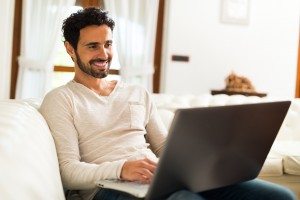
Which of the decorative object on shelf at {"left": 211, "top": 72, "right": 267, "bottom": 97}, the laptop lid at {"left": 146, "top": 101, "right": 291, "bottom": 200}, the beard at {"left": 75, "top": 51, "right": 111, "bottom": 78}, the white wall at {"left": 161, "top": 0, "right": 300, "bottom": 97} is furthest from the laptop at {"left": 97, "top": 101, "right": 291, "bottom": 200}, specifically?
the white wall at {"left": 161, "top": 0, "right": 300, "bottom": 97}

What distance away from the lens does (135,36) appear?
4.54 metres

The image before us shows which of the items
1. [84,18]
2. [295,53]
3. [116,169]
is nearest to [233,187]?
[116,169]

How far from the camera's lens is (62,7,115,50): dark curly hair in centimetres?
157

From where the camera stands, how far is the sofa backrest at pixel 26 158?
818 mm

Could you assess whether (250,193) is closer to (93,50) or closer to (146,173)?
(146,173)

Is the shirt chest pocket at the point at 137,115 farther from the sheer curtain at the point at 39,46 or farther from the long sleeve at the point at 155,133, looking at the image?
the sheer curtain at the point at 39,46

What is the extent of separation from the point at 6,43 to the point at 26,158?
351 cm

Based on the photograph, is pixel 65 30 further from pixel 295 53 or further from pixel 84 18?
pixel 295 53

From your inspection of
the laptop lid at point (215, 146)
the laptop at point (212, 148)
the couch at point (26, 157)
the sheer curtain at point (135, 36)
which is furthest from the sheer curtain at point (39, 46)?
the laptop lid at point (215, 146)

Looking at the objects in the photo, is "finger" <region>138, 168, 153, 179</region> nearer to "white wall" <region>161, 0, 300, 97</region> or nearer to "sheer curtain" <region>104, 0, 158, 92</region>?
"sheer curtain" <region>104, 0, 158, 92</region>

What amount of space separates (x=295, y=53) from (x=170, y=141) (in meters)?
4.81

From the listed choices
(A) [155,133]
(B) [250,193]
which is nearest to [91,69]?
(A) [155,133]

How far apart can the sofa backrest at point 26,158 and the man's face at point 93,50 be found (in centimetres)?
29

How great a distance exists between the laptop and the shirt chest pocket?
0.39 meters
